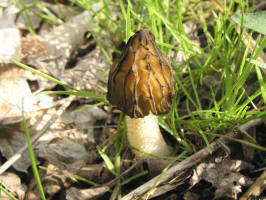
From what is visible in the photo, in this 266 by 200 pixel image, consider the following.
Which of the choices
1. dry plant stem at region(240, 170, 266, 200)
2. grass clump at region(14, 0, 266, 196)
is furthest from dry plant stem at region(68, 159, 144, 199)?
dry plant stem at region(240, 170, 266, 200)

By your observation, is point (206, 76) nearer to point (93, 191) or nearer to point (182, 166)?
point (182, 166)

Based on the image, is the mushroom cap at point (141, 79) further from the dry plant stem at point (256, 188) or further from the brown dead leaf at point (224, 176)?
the dry plant stem at point (256, 188)

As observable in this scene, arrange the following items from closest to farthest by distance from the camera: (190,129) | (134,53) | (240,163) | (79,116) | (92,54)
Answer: (134,53) → (240,163) → (190,129) → (79,116) → (92,54)

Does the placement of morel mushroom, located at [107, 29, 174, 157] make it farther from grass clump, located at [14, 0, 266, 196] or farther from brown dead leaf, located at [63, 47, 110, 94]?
brown dead leaf, located at [63, 47, 110, 94]

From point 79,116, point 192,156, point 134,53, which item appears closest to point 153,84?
point 134,53

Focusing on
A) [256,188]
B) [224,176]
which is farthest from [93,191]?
[256,188]

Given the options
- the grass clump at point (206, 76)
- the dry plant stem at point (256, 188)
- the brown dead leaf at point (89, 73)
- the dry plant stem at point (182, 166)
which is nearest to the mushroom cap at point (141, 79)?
the grass clump at point (206, 76)

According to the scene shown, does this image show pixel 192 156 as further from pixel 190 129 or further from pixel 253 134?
pixel 253 134
